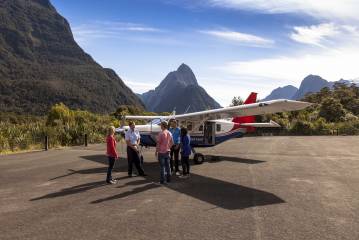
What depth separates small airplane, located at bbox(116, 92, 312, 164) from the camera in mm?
15915

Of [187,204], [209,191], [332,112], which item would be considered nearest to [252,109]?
[209,191]

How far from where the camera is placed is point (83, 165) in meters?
16.8

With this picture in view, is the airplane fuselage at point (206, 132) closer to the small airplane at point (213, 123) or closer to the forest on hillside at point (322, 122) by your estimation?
the small airplane at point (213, 123)

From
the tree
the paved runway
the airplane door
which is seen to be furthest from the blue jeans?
the tree

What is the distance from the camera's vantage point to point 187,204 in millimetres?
9125

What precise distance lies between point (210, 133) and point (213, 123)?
1.63ft

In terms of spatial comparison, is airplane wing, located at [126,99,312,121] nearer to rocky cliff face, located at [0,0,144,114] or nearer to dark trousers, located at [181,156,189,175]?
dark trousers, located at [181,156,189,175]

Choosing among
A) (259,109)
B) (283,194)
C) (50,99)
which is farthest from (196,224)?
(50,99)

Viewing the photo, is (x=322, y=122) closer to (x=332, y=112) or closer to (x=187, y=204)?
(x=332, y=112)

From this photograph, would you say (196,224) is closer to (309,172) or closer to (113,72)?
(309,172)

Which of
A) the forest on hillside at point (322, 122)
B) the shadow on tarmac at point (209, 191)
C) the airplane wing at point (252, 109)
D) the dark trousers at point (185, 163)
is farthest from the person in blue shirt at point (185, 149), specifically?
the forest on hillside at point (322, 122)

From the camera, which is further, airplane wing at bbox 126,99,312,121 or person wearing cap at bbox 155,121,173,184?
airplane wing at bbox 126,99,312,121

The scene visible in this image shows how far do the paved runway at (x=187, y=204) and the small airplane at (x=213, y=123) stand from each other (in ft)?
7.93

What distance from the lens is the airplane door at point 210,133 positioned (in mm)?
→ 18781
